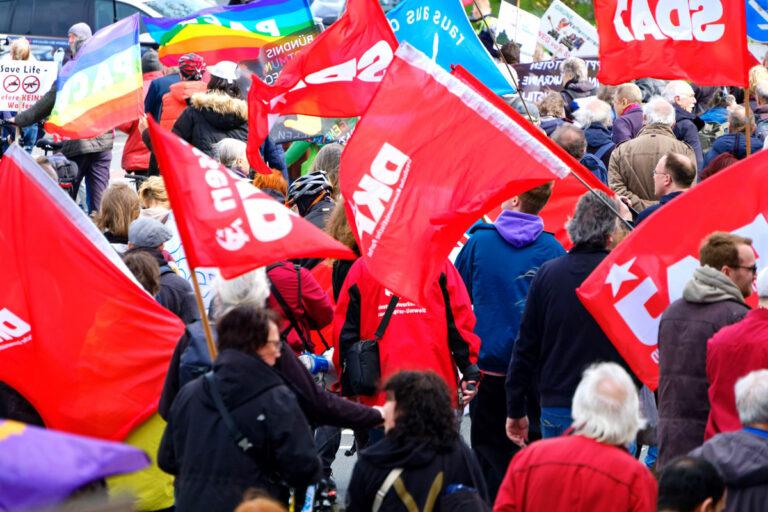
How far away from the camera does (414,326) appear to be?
748 centimetres

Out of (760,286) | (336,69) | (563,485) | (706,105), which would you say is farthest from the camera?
(706,105)

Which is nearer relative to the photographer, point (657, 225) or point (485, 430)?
point (657, 225)

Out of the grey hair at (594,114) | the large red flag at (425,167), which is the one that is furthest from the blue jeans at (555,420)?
the grey hair at (594,114)

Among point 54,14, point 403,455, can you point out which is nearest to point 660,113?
point 403,455

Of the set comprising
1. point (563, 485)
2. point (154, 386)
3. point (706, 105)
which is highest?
point (563, 485)

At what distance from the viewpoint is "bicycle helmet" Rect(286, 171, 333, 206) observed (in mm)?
9195

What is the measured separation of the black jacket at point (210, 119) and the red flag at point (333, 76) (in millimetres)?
1909

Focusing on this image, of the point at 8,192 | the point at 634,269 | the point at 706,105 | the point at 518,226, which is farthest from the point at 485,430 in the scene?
the point at 706,105

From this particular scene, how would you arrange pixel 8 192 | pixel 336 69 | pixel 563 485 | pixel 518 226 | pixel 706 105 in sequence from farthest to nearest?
pixel 706 105, pixel 336 69, pixel 518 226, pixel 8 192, pixel 563 485

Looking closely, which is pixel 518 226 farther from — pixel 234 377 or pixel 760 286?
pixel 234 377

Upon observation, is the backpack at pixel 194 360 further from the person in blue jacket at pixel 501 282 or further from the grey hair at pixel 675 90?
the grey hair at pixel 675 90

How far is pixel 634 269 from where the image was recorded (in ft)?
23.2

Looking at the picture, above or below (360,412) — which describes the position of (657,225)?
above

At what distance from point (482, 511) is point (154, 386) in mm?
2054
